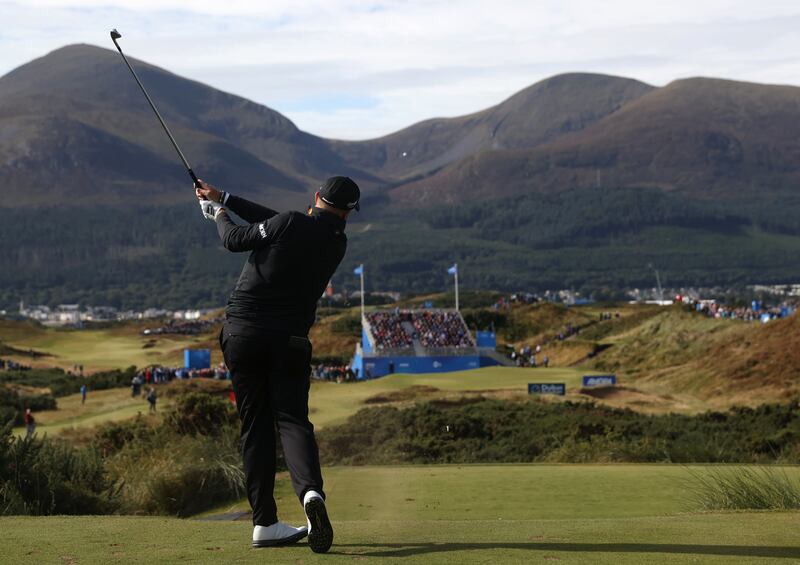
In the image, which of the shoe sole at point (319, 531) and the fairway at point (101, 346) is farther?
the fairway at point (101, 346)

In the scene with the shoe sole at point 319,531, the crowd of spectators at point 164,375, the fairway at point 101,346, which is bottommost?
the fairway at point 101,346

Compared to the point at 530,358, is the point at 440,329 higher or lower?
higher

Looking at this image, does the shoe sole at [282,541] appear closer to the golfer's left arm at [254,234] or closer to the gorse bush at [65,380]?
the golfer's left arm at [254,234]

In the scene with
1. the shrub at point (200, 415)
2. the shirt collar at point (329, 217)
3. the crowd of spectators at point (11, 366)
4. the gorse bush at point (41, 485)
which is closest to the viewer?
the shirt collar at point (329, 217)

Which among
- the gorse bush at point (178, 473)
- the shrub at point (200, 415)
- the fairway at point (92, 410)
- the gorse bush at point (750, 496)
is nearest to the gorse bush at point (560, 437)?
the shrub at point (200, 415)

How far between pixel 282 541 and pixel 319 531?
529 millimetres

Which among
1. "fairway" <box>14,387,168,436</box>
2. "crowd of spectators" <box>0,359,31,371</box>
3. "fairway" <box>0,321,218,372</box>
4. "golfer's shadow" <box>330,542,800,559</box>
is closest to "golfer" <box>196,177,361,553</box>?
"golfer's shadow" <box>330,542,800,559</box>

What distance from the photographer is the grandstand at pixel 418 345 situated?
196 ft

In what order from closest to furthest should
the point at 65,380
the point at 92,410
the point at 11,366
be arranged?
the point at 92,410
the point at 65,380
the point at 11,366

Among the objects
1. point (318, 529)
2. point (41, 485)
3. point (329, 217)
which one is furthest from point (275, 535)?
point (41, 485)

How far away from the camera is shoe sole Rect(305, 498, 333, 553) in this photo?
25.5ft

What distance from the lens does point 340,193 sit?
8602 mm

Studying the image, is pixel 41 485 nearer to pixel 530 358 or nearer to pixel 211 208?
pixel 211 208

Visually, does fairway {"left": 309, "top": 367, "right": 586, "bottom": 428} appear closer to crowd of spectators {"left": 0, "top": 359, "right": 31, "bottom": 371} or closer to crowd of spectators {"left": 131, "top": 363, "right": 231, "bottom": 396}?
crowd of spectators {"left": 131, "top": 363, "right": 231, "bottom": 396}
